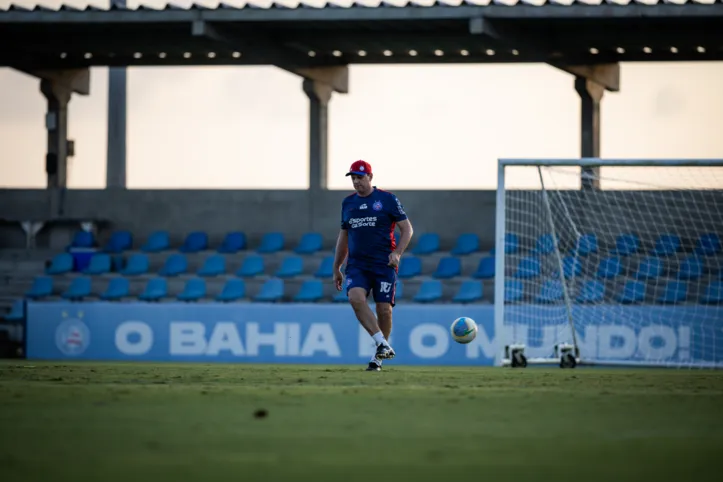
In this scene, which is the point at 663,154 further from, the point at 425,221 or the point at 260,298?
the point at 260,298

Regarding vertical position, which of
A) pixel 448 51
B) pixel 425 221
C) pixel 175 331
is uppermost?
pixel 448 51

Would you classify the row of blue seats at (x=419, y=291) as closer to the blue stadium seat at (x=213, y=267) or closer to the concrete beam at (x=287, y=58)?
the blue stadium seat at (x=213, y=267)

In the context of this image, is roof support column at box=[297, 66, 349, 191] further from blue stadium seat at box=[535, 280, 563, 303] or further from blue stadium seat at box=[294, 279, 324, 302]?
blue stadium seat at box=[535, 280, 563, 303]

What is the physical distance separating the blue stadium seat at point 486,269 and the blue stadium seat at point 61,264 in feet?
25.4

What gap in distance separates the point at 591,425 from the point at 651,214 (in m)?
18.6

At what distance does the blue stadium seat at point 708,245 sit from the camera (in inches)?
869

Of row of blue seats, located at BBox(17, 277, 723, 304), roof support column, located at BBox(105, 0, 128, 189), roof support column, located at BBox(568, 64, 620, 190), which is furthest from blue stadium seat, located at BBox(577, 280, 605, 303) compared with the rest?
roof support column, located at BBox(105, 0, 128, 189)

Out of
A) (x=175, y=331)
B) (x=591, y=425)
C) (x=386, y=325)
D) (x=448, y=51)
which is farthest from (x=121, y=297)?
(x=591, y=425)

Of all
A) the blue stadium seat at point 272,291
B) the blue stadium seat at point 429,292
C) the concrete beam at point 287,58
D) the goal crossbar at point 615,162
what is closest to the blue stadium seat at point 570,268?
the blue stadium seat at point 429,292

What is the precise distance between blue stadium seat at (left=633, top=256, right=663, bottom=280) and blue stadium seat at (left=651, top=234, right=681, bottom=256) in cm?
26

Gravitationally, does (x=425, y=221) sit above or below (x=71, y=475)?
above

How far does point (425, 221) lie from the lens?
86.3ft

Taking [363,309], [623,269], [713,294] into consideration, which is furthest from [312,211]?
[363,309]

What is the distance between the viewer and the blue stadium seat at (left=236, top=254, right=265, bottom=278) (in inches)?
983
